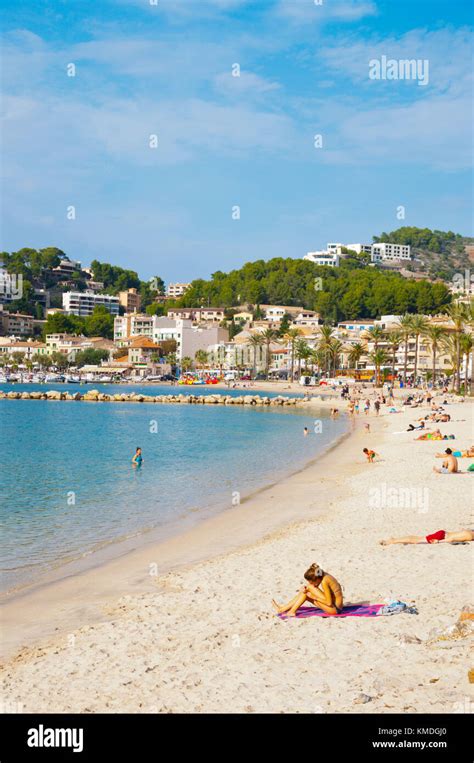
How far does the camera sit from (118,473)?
83.3ft

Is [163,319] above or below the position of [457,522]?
above

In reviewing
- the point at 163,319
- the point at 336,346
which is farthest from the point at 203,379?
the point at 163,319

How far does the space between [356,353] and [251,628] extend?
95078 millimetres

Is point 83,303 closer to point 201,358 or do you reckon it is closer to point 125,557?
point 201,358

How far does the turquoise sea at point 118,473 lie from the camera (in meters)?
15.3

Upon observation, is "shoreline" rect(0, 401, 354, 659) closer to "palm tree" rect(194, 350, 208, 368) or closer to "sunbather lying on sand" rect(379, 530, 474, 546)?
"sunbather lying on sand" rect(379, 530, 474, 546)

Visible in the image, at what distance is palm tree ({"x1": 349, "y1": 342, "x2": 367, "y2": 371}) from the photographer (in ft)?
332

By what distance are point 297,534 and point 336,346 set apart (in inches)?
3491
